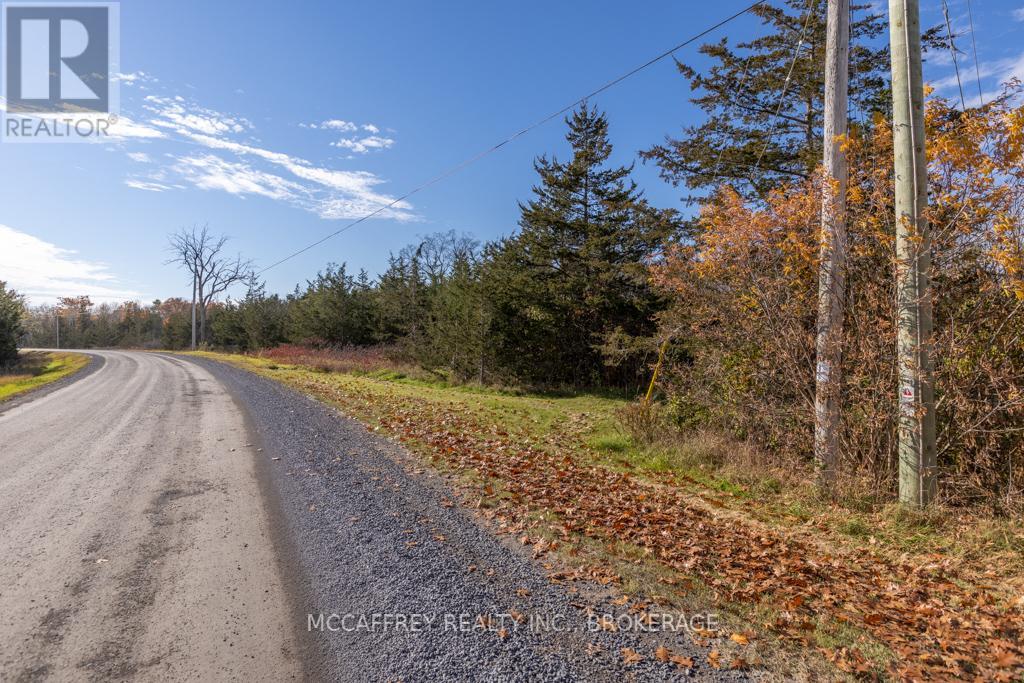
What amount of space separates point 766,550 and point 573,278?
1542 centimetres

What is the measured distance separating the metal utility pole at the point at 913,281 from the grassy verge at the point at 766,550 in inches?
20.4

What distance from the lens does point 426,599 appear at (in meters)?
3.63

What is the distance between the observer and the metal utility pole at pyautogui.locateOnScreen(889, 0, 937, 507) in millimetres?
5445

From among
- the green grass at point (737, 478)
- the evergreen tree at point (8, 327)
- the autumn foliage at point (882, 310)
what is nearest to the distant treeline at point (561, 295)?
the green grass at point (737, 478)

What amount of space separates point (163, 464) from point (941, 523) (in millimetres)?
9307

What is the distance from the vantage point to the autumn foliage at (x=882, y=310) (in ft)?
18.0

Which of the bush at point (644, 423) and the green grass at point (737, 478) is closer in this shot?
the green grass at point (737, 478)

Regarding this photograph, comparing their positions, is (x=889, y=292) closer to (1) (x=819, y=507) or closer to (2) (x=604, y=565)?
(1) (x=819, y=507)

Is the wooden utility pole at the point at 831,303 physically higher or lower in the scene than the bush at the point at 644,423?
higher

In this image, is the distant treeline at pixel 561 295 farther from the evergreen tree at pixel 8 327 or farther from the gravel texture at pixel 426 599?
the evergreen tree at pixel 8 327

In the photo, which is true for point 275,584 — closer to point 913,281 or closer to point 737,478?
point 737,478

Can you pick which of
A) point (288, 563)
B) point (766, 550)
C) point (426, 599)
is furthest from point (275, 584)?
point (766, 550)

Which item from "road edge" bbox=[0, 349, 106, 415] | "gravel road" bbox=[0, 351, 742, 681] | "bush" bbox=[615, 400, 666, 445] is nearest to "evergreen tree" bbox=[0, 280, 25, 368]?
"road edge" bbox=[0, 349, 106, 415]

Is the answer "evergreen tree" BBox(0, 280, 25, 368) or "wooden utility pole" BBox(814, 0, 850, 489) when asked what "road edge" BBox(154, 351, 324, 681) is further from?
"evergreen tree" BBox(0, 280, 25, 368)
